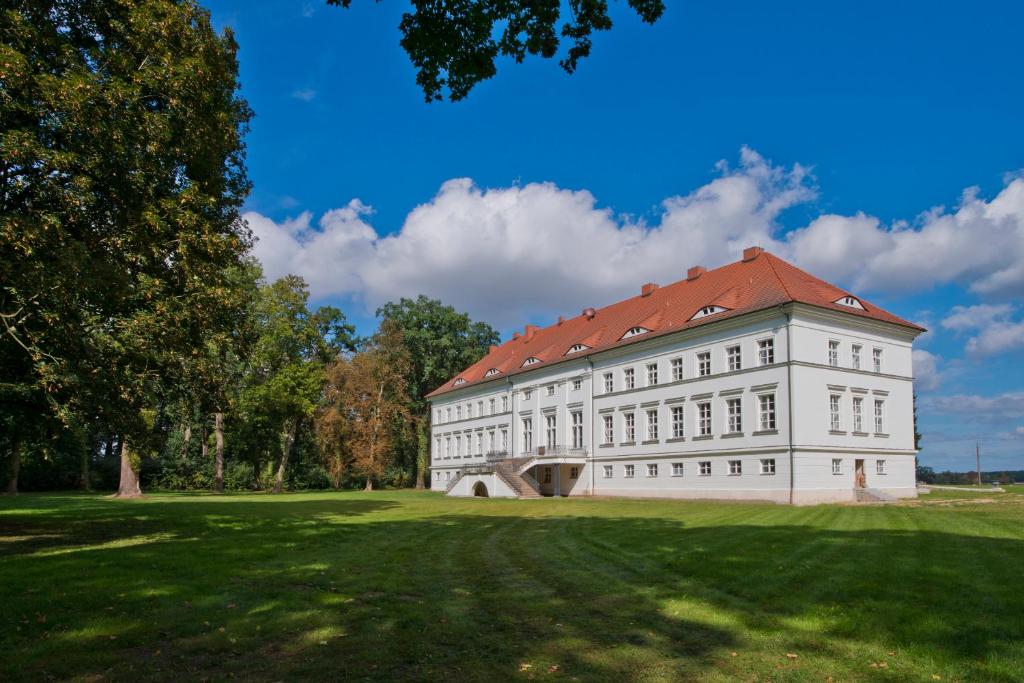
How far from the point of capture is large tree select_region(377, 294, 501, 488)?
73.8 meters

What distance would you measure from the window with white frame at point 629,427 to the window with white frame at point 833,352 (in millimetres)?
11856

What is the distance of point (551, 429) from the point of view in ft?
165

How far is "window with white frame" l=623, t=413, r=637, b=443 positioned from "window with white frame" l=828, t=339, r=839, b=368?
11856mm

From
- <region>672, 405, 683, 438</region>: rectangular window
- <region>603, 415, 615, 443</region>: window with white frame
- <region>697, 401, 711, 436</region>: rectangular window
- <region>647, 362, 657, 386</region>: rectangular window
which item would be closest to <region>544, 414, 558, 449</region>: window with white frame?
<region>603, 415, 615, 443</region>: window with white frame

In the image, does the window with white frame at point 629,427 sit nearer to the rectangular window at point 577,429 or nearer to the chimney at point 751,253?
the rectangular window at point 577,429

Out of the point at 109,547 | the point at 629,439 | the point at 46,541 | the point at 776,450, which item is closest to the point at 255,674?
the point at 109,547

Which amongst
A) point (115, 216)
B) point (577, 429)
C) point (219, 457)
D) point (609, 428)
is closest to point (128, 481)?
point (219, 457)

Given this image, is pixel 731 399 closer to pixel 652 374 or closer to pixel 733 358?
pixel 733 358

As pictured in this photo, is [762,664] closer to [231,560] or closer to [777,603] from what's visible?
[777,603]

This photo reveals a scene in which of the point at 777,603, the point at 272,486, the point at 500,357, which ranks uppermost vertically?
the point at 500,357

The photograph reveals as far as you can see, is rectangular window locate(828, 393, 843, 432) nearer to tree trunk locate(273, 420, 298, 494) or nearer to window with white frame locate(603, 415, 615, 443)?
window with white frame locate(603, 415, 615, 443)

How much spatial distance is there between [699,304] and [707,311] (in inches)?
68.9

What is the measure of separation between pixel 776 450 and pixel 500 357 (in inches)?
1277

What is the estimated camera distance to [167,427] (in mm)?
64375
